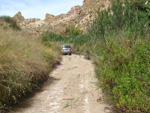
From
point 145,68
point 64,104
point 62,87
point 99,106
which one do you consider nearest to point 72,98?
point 64,104

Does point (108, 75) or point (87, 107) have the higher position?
point (108, 75)

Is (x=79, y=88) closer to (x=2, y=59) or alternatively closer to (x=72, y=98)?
(x=72, y=98)

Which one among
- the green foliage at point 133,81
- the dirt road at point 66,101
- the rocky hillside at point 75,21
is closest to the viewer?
the green foliage at point 133,81

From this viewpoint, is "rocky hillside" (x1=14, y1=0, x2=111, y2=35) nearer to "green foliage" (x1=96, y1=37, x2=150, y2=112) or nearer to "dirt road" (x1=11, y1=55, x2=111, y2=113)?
"dirt road" (x1=11, y1=55, x2=111, y2=113)

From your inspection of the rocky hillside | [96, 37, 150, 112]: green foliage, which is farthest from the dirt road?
the rocky hillside

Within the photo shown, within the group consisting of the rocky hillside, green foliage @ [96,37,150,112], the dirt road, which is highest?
the rocky hillside

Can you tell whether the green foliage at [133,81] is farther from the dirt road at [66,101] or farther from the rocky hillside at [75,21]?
the rocky hillside at [75,21]

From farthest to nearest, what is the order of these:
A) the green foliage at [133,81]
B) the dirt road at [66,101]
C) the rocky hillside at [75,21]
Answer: the rocky hillside at [75,21] → the dirt road at [66,101] → the green foliage at [133,81]

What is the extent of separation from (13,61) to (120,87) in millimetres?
3258

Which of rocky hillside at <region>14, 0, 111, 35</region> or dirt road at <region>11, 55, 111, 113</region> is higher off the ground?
rocky hillside at <region>14, 0, 111, 35</region>

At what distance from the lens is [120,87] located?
424cm

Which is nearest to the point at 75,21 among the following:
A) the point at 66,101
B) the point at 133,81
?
the point at 66,101

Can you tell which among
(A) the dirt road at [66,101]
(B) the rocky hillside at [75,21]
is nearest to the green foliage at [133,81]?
(A) the dirt road at [66,101]

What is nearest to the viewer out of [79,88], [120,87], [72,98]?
[120,87]
